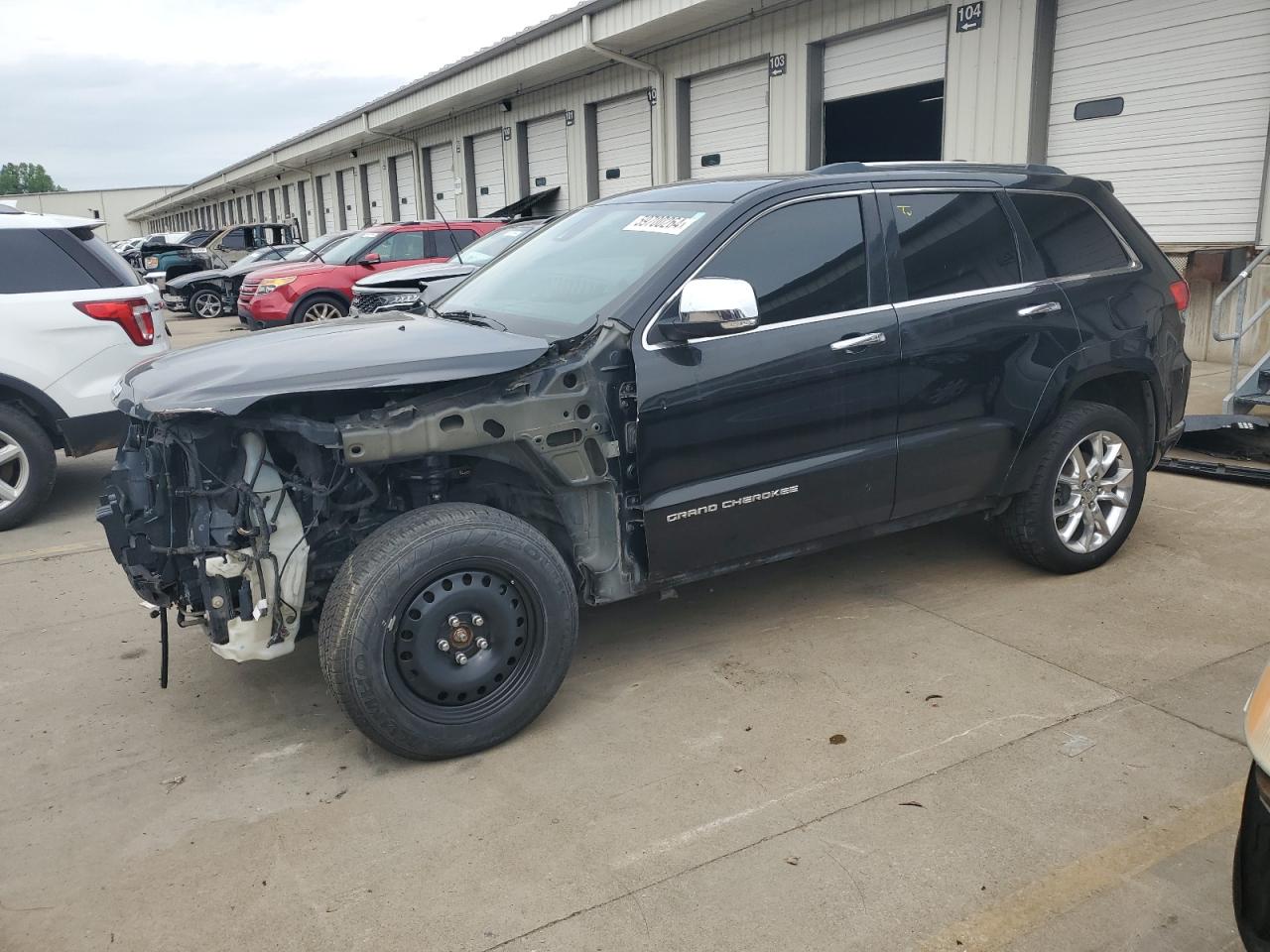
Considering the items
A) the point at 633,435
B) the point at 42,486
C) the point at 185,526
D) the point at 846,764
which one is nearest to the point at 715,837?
the point at 846,764

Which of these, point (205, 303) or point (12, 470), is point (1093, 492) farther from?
point (205, 303)

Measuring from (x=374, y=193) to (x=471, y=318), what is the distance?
28.0 meters

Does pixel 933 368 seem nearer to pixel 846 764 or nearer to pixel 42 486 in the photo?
pixel 846 764

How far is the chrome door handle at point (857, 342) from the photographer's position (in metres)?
3.95

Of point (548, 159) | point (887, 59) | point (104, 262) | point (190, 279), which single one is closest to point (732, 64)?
point (887, 59)

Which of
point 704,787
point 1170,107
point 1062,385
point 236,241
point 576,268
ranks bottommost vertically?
point 704,787

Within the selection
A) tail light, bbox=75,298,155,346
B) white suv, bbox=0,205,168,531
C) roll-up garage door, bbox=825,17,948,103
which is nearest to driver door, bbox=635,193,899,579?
white suv, bbox=0,205,168,531

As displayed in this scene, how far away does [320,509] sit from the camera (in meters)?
3.34

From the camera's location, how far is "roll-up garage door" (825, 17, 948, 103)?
38.6ft

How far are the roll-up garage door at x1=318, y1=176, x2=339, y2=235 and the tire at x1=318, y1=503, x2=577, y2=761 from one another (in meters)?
33.2

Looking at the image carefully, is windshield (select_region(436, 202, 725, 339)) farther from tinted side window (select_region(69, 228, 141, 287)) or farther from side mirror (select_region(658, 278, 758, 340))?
tinted side window (select_region(69, 228, 141, 287))

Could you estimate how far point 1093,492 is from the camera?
482 centimetres

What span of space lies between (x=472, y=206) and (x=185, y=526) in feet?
69.9

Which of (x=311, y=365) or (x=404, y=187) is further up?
(x=404, y=187)
